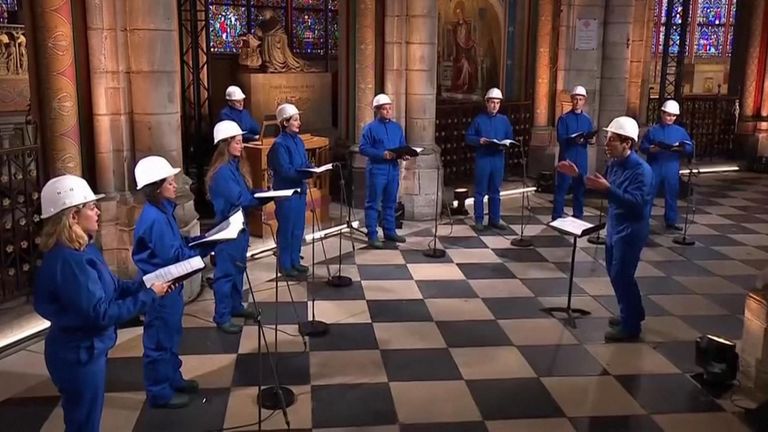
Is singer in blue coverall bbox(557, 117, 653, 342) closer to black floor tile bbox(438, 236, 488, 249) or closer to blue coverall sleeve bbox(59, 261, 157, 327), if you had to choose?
black floor tile bbox(438, 236, 488, 249)

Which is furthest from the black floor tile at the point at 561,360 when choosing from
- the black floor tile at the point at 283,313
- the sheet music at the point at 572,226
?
the black floor tile at the point at 283,313

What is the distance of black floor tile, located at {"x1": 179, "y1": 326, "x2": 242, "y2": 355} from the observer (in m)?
6.25

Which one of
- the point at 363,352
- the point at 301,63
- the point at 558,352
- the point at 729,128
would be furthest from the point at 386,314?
the point at 729,128

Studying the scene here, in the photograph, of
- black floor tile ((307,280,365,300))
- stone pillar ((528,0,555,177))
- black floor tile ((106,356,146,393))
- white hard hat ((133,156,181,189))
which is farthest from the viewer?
stone pillar ((528,0,555,177))

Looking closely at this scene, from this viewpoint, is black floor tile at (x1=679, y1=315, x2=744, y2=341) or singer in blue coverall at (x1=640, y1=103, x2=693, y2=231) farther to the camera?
singer in blue coverall at (x1=640, y1=103, x2=693, y2=231)

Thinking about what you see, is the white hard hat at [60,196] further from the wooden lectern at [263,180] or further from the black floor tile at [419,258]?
the black floor tile at [419,258]

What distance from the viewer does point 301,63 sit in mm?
12867

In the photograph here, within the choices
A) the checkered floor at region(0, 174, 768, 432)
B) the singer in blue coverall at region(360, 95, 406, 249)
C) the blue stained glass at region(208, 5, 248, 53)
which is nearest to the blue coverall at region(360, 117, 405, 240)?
the singer in blue coverall at region(360, 95, 406, 249)

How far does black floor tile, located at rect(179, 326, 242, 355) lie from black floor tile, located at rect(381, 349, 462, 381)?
1301mm

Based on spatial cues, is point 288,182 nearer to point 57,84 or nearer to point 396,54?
point 57,84

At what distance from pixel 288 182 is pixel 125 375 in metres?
2.90

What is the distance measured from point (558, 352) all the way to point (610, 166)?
171cm

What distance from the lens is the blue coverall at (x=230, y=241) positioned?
6.34 metres

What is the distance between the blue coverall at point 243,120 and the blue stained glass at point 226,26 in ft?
17.3
